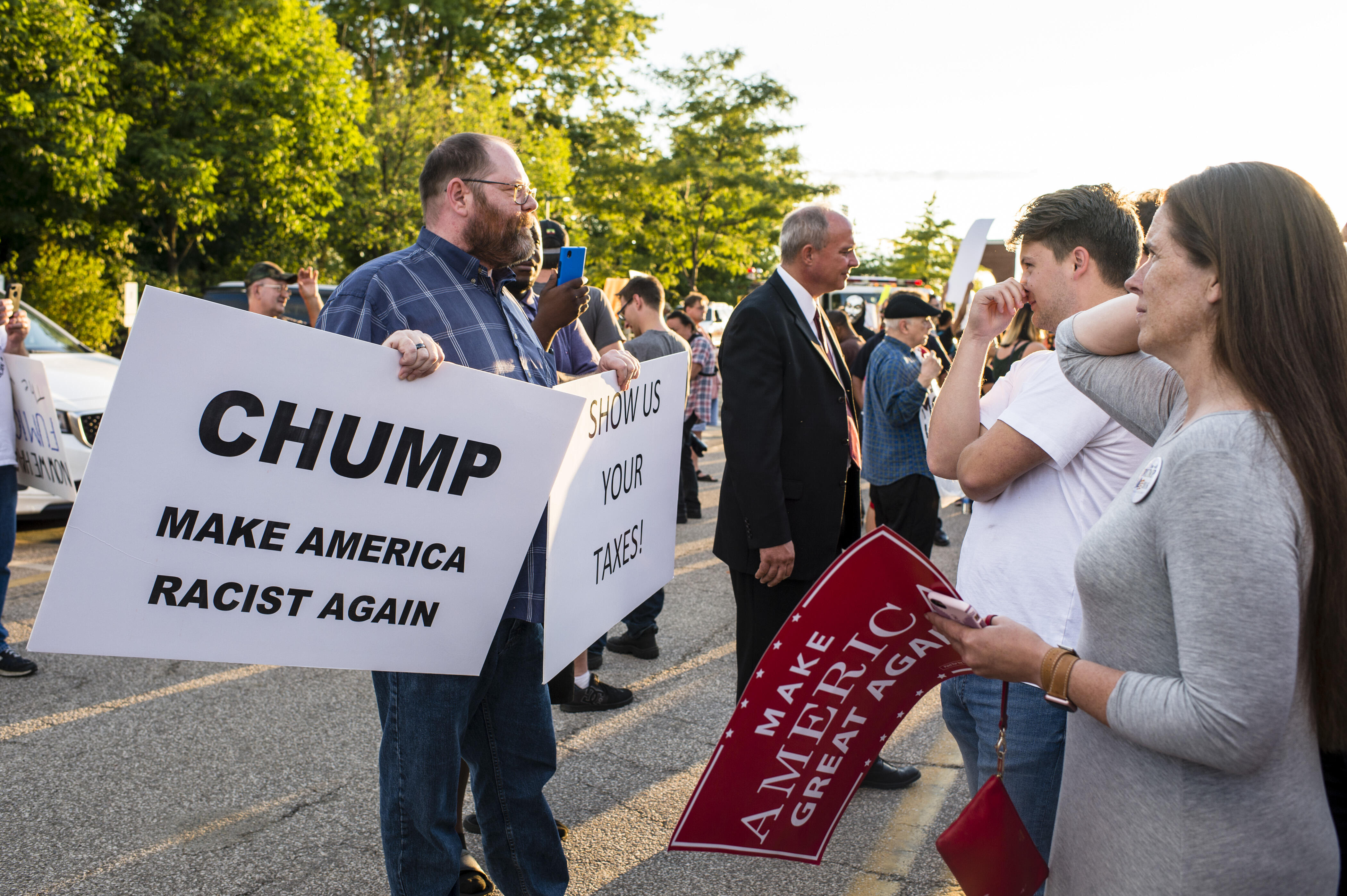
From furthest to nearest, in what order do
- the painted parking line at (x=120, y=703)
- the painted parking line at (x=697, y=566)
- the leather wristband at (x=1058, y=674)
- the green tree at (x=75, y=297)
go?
the green tree at (x=75, y=297)
the painted parking line at (x=697, y=566)
the painted parking line at (x=120, y=703)
the leather wristband at (x=1058, y=674)

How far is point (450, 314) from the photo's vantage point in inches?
89.6

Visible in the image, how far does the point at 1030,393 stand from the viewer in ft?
6.39

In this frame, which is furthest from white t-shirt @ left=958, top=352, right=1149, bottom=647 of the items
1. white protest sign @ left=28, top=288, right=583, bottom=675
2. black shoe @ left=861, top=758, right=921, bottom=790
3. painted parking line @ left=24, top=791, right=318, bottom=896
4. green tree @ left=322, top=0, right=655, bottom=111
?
green tree @ left=322, top=0, right=655, bottom=111

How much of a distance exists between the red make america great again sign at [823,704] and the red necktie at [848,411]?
145cm

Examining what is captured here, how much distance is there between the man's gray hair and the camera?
3553 mm

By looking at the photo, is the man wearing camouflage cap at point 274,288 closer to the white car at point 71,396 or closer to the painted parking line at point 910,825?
the white car at point 71,396

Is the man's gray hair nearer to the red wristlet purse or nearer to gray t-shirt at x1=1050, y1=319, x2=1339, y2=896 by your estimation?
gray t-shirt at x1=1050, y1=319, x2=1339, y2=896

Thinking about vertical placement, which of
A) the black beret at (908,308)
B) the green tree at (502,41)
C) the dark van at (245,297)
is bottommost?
the dark van at (245,297)

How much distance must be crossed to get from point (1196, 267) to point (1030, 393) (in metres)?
0.63

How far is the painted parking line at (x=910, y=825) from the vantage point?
9.82ft

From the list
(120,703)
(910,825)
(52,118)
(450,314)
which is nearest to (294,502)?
(450,314)

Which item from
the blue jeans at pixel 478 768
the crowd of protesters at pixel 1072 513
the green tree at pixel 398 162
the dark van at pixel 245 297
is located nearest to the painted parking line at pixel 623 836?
the crowd of protesters at pixel 1072 513

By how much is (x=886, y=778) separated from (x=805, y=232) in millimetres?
2146

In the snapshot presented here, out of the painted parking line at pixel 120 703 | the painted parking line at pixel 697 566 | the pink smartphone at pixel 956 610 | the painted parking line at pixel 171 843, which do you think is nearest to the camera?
the pink smartphone at pixel 956 610
